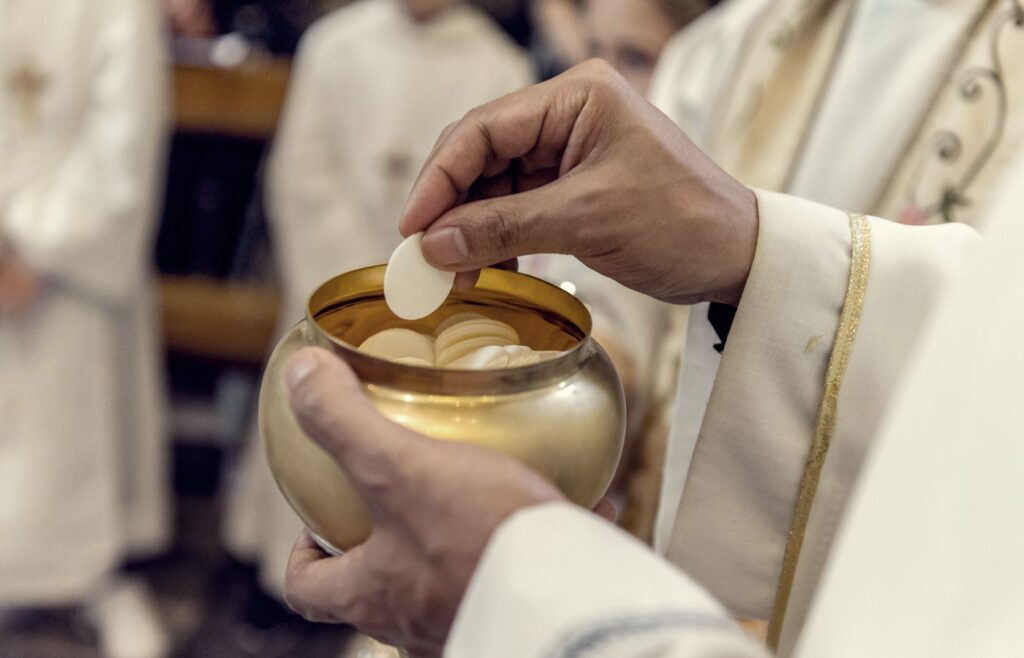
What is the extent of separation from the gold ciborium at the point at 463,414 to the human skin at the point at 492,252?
16 mm

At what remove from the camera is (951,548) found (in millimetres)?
413

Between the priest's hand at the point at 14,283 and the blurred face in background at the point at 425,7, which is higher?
the blurred face in background at the point at 425,7

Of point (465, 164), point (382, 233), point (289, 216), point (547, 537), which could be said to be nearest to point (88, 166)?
point (289, 216)

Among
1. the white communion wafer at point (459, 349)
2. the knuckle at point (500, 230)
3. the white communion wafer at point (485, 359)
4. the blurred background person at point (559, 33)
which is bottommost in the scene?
the blurred background person at point (559, 33)

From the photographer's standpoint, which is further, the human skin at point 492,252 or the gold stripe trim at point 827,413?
the gold stripe trim at point 827,413

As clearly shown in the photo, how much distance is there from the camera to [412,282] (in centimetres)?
58

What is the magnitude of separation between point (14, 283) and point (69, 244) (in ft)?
0.41

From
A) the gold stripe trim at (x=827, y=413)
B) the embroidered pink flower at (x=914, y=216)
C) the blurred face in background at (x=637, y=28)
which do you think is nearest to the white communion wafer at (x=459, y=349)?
the gold stripe trim at (x=827, y=413)

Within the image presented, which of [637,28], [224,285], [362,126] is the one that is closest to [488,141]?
[637,28]

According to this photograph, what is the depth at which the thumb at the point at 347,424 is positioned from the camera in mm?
464

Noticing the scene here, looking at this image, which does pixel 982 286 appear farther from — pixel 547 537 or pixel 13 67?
pixel 13 67

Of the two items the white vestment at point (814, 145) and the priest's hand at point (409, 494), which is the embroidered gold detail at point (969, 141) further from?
the priest's hand at point (409, 494)

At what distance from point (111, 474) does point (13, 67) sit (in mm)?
846

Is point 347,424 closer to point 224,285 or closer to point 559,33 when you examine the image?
point 559,33
